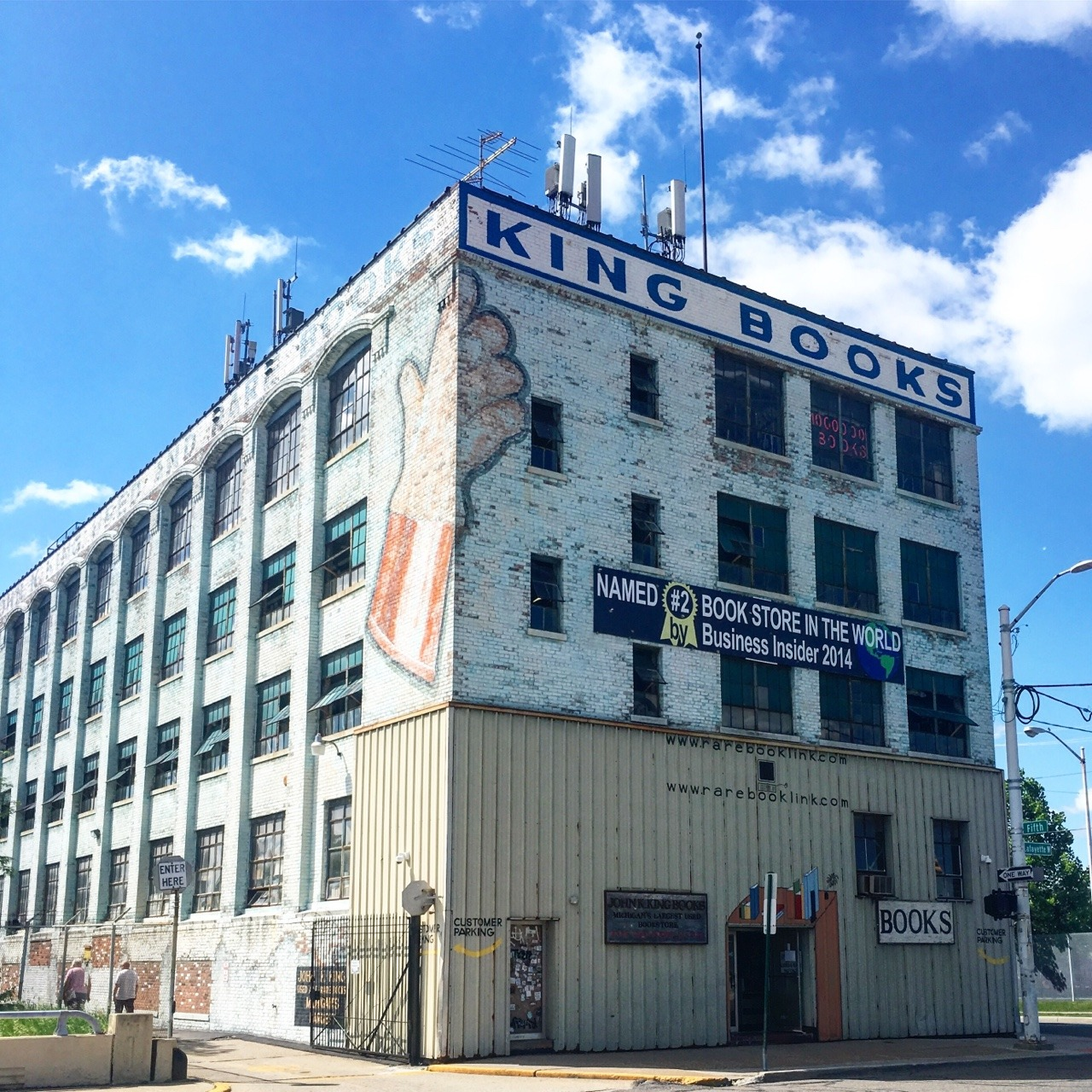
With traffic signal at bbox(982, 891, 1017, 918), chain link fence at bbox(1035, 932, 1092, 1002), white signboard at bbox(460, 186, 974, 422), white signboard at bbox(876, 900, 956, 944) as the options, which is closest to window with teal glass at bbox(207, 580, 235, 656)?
white signboard at bbox(460, 186, 974, 422)

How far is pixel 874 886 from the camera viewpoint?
92.9ft

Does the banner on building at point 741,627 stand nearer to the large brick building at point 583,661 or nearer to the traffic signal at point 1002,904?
the large brick building at point 583,661

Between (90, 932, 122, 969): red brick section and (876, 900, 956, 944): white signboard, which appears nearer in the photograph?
(876, 900, 956, 944): white signboard

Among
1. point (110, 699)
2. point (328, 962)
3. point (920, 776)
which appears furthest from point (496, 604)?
point (110, 699)

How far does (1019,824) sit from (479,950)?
11.4 metres

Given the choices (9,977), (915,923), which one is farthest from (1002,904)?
(9,977)

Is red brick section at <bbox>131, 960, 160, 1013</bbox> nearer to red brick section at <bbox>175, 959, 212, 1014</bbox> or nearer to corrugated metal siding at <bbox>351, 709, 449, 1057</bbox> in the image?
red brick section at <bbox>175, 959, 212, 1014</bbox>

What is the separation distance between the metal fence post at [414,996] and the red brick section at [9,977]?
2461 cm

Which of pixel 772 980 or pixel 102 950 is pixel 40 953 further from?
pixel 772 980

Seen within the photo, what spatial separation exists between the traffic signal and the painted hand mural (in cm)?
1180

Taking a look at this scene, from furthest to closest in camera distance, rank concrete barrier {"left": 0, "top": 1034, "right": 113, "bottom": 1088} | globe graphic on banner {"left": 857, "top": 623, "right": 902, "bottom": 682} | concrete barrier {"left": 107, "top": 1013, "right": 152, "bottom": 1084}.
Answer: globe graphic on banner {"left": 857, "top": 623, "right": 902, "bottom": 682}
concrete barrier {"left": 107, "top": 1013, "right": 152, "bottom": 1084}
concrete barrier {"left": 0, "top": 1034, "right": 113, "bottom": 1088}

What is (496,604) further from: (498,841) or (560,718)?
(498,841)

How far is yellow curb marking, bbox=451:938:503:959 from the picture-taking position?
74.0 feet

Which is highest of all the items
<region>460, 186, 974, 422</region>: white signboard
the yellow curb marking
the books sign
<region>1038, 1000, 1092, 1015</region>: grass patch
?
<region>460, 186, 974, 422</region>: white signboard
